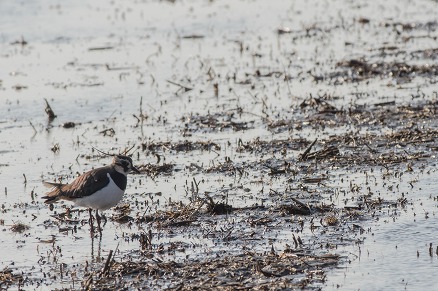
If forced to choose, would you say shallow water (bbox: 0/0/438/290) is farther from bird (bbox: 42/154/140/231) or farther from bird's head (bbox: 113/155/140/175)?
bird's head (bbox: 113/155/140/175)

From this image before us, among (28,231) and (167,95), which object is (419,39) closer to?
(167,95)

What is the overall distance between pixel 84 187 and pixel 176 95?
28.2ft

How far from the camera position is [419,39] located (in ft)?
83.8

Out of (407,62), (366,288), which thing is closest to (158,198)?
(366,288)

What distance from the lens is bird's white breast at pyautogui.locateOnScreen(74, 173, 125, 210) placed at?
499 inches

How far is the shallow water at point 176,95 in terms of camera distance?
12.1m

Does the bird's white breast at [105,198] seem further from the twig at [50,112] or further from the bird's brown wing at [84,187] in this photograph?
the twig at [50,112]

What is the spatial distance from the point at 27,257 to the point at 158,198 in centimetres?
277

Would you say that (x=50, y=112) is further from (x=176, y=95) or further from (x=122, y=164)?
(x=122, y=164)

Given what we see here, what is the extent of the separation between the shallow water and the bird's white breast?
0.41 metres

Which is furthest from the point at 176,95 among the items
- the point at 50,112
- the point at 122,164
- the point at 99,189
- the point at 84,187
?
the point at 99,189

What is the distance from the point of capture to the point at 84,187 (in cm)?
1288

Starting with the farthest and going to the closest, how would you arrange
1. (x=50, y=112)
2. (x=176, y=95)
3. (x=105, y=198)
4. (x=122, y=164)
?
(x=176, y=95) → (x=50, y=112) → (x=122, y=164) → (x=105, y=198)

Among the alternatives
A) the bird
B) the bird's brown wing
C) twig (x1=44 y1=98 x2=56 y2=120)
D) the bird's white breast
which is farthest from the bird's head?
twig (x1=44 y1=98 x2=56 y2=120)
